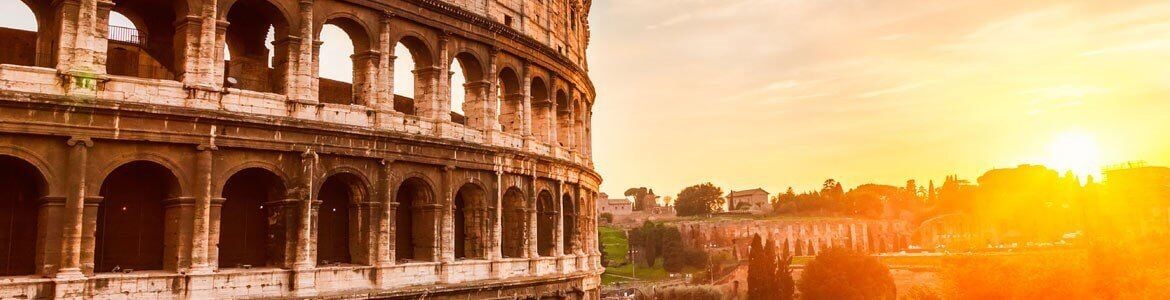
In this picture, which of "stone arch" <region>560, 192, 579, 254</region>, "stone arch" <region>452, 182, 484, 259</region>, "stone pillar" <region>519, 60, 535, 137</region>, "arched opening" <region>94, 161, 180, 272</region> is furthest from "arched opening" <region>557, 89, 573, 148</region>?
"arched opening" <region>94, 161, 180, 272</region>

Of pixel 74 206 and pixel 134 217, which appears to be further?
pixel 134 217

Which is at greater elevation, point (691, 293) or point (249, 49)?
point (249, 49)

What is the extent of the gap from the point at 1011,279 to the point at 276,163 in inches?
1640

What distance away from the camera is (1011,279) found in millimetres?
46750

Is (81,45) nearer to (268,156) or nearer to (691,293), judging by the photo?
(268,156)

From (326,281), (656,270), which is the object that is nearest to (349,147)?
(326,281)

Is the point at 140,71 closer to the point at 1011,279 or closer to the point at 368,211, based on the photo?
the point at 368,211

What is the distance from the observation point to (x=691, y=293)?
6594 cm

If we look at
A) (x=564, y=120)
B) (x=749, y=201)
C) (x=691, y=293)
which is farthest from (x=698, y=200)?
(x=564, y=120)

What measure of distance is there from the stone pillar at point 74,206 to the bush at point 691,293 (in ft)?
173

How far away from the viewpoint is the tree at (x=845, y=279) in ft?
197

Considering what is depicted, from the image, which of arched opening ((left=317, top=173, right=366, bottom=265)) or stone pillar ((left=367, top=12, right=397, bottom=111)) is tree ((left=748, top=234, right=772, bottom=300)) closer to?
arched opening ((left=317, top=173, right=366, bottom=265))

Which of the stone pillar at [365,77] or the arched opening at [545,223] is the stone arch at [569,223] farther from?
the stone pillar at [365,77]

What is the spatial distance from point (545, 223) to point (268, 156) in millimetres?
8881
